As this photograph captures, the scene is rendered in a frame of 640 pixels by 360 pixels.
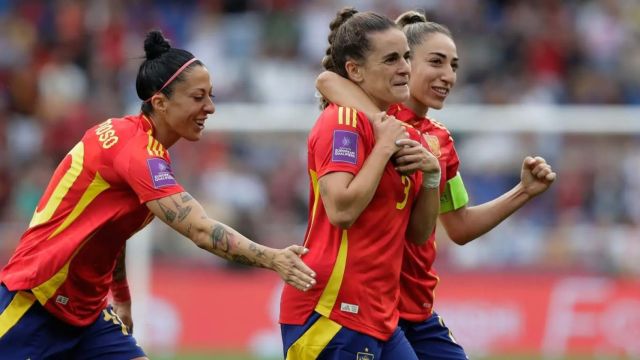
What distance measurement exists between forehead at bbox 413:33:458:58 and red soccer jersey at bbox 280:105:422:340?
1.11 m

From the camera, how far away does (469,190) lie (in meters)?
12.7

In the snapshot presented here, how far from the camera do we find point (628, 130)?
43.5 feet

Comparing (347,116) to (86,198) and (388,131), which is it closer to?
(388,131)

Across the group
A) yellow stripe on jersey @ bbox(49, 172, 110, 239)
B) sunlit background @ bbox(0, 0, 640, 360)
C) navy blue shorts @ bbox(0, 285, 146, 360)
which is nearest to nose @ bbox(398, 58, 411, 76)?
yellow stripe on jersey @ bbox(49, 172, 110, 239)

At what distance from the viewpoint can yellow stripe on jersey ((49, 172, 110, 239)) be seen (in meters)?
5.56

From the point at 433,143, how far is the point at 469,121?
24.4 ft

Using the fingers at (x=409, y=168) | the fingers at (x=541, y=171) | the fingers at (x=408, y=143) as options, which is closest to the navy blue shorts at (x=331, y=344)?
the fingers at (x=409, y=168)

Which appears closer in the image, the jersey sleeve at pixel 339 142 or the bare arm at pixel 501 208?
the jersey sleeve at pixel 339 142

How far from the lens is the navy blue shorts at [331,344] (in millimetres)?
5066

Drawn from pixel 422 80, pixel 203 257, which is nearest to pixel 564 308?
pixel 203 257

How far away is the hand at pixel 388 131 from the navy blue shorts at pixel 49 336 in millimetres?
2012

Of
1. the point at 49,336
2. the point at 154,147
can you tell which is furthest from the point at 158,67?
the point at 49,336

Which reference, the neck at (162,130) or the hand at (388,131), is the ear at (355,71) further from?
the neck at (162,130)

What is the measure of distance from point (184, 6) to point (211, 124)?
4.61 m
